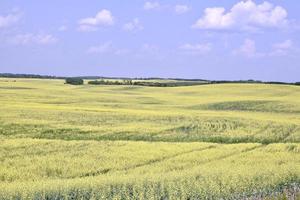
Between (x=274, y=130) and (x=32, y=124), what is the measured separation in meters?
13.9

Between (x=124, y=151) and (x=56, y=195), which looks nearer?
(x=56, y=195)

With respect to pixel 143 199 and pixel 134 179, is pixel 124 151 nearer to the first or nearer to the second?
pixel 134 179

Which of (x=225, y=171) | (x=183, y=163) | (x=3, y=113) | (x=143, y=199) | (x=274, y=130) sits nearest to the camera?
(x=143, y=199)

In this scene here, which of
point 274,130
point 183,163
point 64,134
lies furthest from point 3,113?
point 183,163

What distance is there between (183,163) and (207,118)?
20.4 m

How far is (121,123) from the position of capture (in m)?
35.1

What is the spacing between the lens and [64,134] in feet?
96.4

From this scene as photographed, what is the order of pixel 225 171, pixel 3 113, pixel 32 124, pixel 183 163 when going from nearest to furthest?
pixel 225 171, pixel 183 163, pixel 32 124, pixel 3 113

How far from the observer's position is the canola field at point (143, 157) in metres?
13.4

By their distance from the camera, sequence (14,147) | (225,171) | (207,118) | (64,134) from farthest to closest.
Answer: (207,118)
(64,134)
(14,147)
(225,171)

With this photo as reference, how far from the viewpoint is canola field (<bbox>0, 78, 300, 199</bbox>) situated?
528 inches

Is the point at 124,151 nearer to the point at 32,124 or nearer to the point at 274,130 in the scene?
the point at 32,124

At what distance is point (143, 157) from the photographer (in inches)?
816

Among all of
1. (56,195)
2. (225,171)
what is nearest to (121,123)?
(225,171)
